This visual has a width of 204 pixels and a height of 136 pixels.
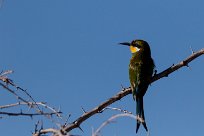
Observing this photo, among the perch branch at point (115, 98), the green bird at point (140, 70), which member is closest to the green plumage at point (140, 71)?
the green bird at point (140, 70)

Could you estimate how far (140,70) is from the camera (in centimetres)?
542

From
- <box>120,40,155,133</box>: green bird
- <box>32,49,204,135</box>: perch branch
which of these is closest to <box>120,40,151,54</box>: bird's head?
<box>120,40,155,133</box>: green bird

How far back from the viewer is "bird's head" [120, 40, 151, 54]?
6148mm

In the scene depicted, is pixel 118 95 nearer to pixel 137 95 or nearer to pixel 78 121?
pixel 78 121

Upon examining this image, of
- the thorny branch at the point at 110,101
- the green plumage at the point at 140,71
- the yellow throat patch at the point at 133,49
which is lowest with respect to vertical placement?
the thorny branch at the point at 110,101

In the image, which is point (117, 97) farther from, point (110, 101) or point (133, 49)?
point (133, 49)

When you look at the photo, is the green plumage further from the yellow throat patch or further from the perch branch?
the perch branch

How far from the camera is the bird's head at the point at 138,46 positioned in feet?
20.2

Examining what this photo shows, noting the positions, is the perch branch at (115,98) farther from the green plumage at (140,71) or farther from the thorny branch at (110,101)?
the green plumage at (140,71)

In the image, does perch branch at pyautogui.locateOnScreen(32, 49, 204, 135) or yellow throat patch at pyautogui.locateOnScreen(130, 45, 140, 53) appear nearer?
perch branch at pyautogui.locateOnScreen(32, 49, 204, 135)

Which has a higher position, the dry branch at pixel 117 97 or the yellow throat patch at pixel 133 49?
the yellow throat patch at pixel 133 49

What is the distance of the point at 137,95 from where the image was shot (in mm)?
4824

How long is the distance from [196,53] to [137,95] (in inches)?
53.0

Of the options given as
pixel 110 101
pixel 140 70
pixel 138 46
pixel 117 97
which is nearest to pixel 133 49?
pixel 138 46
